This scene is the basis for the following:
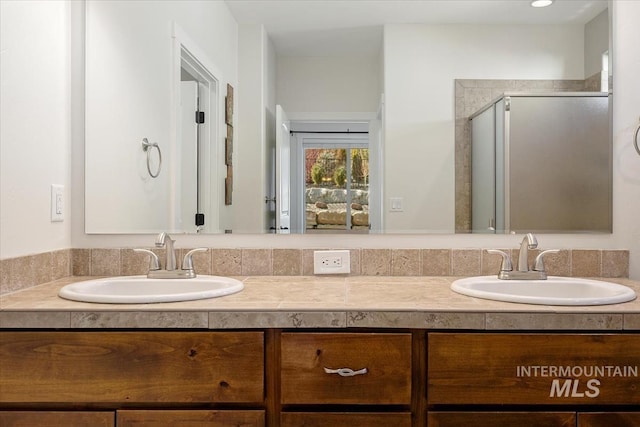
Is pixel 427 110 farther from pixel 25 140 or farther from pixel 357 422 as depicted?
pixel 25 140

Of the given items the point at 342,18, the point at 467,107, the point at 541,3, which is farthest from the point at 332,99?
the point at 541,3

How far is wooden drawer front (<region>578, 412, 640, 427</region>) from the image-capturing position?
1.08m

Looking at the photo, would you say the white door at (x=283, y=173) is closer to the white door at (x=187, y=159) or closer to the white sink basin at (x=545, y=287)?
the white door at (x=187, y=159)

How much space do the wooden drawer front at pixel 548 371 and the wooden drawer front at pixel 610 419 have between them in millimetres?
29

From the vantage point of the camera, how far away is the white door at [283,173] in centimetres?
165

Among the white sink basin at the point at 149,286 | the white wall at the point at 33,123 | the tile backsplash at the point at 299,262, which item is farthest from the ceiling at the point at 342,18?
the white sink basin at the point at 149,286

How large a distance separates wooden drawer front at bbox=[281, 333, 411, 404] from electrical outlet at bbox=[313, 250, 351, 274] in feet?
1.69

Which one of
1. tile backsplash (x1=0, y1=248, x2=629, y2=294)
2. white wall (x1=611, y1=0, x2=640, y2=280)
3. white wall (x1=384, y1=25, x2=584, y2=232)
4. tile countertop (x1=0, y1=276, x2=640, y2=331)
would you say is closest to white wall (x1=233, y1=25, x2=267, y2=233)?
tile backsplash (x1=0, y1=248, x2=629, y2=294)

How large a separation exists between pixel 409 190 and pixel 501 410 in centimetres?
80

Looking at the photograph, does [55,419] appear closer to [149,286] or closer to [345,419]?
[149,286]

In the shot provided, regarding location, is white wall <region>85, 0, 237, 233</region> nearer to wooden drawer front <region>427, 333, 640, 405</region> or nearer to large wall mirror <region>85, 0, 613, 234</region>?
large wall mirror <region>85, 0, 613, 234</region>

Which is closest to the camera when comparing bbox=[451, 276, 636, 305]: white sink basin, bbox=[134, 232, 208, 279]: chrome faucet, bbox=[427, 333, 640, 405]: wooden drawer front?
bbox=[427, 333, 640, 405]: wooden drawer front

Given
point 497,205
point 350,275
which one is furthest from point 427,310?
point 497,205

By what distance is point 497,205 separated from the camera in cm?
165
